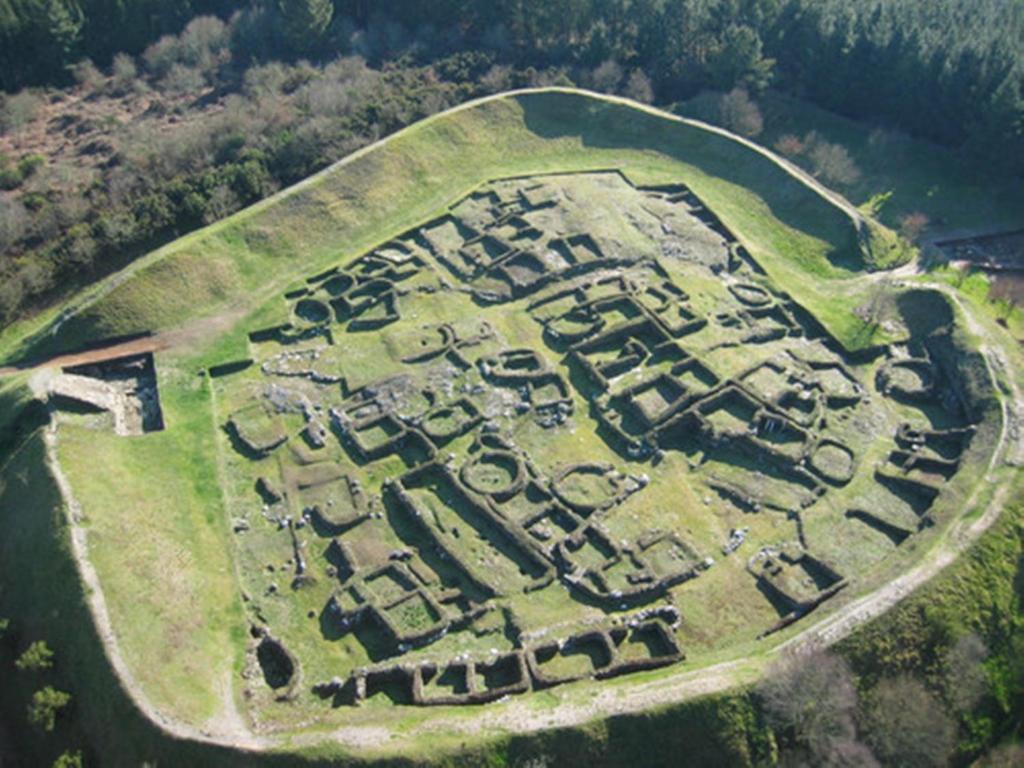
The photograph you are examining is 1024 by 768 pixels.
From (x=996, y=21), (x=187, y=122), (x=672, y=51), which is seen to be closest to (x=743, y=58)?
(x=672, y=51)

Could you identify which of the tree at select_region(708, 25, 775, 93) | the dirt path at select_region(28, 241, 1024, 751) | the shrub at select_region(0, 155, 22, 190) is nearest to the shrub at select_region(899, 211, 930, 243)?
the tree at select_region(708, 25, 775, 93)

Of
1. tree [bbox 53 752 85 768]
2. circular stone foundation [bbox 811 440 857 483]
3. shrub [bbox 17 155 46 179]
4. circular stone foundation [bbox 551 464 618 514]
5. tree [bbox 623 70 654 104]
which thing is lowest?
tree [bbox 53 752 85 768]

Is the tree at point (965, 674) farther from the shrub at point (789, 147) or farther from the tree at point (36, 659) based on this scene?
the shrub at point (789, 147)

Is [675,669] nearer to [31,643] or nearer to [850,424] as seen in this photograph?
[850,424]

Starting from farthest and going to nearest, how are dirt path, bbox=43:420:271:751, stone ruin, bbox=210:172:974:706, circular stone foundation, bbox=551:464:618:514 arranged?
1. circular stone foundation, bbox=551:464:618:514
2. stone ruin, bbox=210:172:974:706
3. dirt path, bbox=43:420:271:751

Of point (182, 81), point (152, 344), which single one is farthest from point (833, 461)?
point (182, 81)

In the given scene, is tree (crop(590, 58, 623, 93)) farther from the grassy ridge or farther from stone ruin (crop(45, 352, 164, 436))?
stone ruin (crop(45, 352, 164, 436))

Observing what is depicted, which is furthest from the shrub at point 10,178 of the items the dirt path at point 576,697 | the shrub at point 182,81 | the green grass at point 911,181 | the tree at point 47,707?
the green grass at point 911,181
